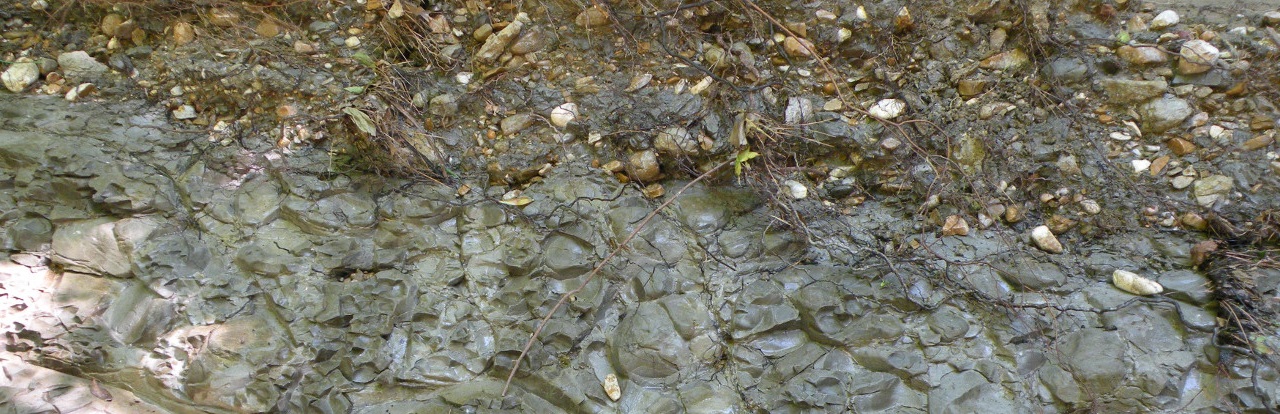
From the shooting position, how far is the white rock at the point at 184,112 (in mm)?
2316

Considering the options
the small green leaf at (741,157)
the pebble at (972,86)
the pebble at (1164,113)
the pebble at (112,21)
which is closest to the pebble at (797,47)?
the small green leaf at (741,157)

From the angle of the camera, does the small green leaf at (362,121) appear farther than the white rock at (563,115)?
No

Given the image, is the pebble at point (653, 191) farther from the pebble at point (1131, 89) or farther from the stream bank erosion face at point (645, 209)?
the pebble at point (1131, 89)

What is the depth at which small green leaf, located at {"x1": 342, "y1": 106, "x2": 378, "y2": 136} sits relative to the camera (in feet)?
7.22

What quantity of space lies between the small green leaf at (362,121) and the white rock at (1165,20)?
2.50 m

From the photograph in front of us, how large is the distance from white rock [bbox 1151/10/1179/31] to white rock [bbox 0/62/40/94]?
363 centimetres

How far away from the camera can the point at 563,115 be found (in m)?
2.31

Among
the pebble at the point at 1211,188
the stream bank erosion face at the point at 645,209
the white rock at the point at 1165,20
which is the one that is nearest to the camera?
the stream bank erosion face at the point at 645,209

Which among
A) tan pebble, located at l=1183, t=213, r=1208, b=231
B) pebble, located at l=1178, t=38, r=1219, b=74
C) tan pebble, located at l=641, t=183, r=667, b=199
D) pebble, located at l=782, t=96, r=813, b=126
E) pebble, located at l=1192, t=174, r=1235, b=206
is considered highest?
pebble, located at l=1178, t=38, r=1219, b=74

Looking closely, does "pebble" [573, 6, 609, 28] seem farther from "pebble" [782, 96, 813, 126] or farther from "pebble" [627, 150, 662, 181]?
"pebble" [782, 96, 813, 126]

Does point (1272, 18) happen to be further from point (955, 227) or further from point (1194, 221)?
point (955, 227)

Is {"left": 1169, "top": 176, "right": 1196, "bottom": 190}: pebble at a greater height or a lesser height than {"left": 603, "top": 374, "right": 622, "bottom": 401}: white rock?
greater

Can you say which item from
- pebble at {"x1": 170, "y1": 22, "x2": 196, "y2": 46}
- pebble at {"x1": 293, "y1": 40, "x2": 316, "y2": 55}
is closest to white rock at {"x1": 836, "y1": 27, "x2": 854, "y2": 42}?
pebble at {"x1": 293, "y1": 40, "x2": 316, "y2": 55}

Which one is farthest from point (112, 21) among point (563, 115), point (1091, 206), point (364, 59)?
point (1091, 206)
